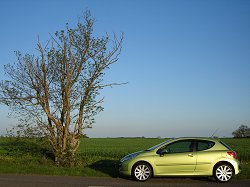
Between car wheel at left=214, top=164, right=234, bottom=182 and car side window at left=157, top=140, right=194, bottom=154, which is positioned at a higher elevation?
car side window at left=157, top=140, right=194, bottom=154

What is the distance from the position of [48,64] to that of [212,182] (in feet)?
30.9

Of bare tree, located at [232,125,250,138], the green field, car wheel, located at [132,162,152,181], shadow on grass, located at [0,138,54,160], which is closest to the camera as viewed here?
car wheel, located at [132,162,152,181]

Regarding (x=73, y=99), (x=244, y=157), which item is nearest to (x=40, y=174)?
(x=73, y=99)

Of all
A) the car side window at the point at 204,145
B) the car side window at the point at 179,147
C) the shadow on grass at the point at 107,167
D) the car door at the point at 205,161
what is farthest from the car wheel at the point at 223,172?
the shadow on grass at the point at 107,167

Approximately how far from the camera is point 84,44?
16.8 meters

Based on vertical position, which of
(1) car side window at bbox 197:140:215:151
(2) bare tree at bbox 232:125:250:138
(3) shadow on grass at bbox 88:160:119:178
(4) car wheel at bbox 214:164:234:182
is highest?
(2) bare tree at bbox 232:125:250:138

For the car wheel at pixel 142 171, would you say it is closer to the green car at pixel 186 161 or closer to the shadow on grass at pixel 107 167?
the green car at pixel 186 161

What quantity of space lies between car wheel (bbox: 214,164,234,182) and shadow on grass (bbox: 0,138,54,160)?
8.90m

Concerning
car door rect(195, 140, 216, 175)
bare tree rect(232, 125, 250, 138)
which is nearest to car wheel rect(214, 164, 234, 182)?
car door rect(195, 140, 216, 175)

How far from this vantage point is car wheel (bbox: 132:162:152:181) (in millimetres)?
Result: 12234

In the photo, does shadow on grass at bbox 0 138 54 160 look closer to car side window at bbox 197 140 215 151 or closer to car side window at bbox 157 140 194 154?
car side window at bbox 157 140 194 154

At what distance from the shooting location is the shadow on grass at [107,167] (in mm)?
14498

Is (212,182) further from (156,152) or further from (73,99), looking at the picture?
(73,99)

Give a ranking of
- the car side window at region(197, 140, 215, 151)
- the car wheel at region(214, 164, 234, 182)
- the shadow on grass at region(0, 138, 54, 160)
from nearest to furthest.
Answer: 1. the car wheel at region(214, 164, 234, 182)
2. the car side window at region(197, 140, 215, 151)
3. the shadow on grass at region(0, 138, 54, 160)
